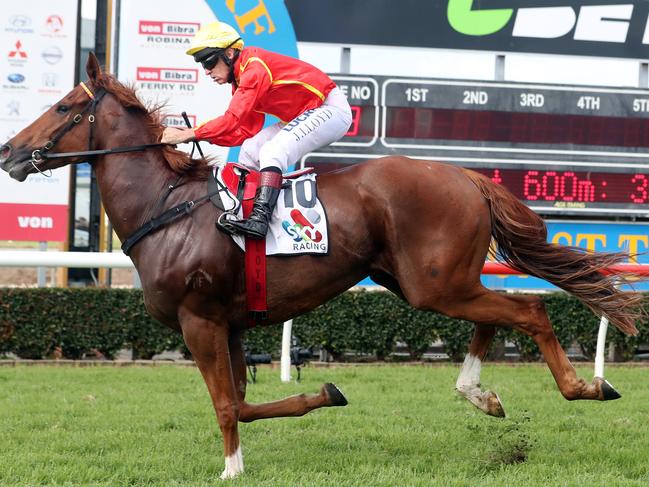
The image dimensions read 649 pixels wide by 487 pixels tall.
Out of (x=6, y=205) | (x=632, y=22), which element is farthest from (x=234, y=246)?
(x=632, y=22)

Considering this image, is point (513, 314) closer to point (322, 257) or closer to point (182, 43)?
point (322, 257)

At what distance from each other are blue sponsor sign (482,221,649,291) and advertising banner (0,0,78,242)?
14.5 feet

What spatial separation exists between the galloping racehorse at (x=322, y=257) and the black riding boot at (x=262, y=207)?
0.43 ft

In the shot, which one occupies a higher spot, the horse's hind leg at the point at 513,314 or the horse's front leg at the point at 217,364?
the horse's hind leg at the point at 513,314

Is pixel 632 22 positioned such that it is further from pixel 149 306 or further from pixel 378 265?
pixel 149 306

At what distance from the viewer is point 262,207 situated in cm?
385

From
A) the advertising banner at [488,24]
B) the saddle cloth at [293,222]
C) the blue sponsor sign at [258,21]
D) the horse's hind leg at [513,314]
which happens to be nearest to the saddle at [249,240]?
the saddle cloth at [293,222]

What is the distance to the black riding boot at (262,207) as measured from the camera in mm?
3814

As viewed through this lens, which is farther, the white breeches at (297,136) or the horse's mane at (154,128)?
the horse's mane at (154,128)

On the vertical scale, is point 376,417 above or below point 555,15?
below

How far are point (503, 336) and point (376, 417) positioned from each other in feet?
10.5

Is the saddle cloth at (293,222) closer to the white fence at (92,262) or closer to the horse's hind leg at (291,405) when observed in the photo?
the horse's hind leg at (291,405)

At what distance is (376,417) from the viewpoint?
515 cm

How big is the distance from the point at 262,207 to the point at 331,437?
1418 millimetres
